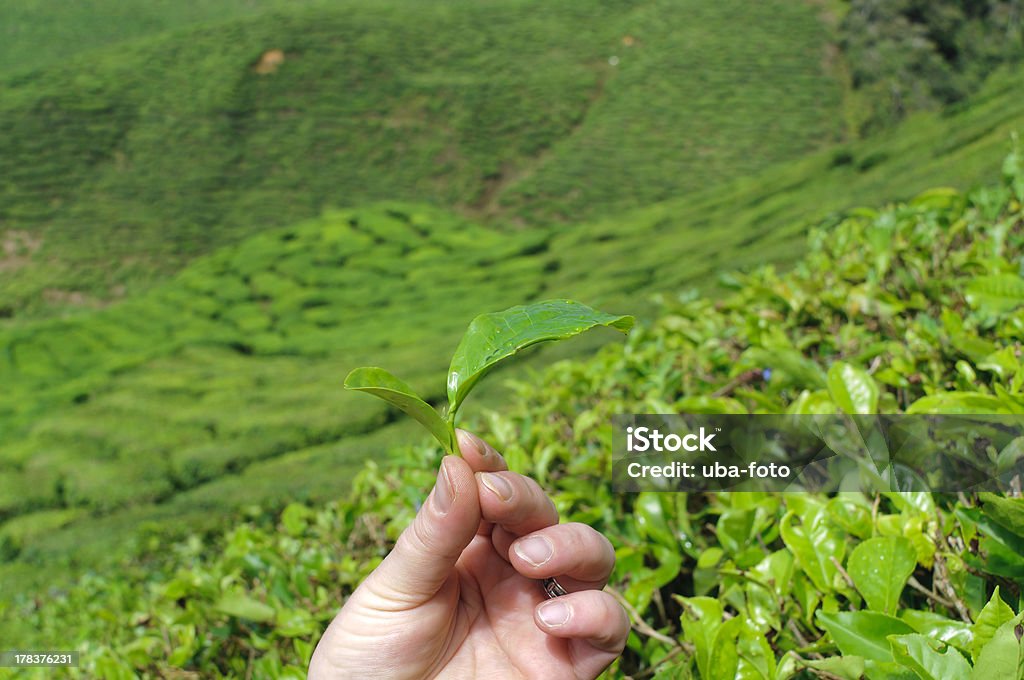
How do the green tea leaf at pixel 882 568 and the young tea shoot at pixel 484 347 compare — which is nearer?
the young tea shoot at pixel 484 347

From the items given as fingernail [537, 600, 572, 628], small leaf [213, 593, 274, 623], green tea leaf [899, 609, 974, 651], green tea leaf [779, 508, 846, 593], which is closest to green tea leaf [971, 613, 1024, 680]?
green tea leaf [899, 609, 974, 651]

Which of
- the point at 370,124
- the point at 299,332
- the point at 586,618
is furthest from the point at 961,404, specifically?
the point at 370,124

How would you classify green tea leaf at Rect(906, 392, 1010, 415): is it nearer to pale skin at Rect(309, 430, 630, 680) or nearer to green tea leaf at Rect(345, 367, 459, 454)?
pale skin at Rect(309, 430, 630, 680)

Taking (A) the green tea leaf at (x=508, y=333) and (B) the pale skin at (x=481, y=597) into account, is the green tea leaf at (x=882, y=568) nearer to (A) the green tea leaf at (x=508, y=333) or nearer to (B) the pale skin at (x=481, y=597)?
(B) the pale skin at (x=481, y=597)

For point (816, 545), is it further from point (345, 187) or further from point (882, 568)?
point (345, 187)

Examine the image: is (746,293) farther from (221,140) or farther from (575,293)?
(221,140)

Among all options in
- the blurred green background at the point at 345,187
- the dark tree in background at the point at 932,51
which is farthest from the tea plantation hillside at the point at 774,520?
the dark tree in background at the point at 932,51
